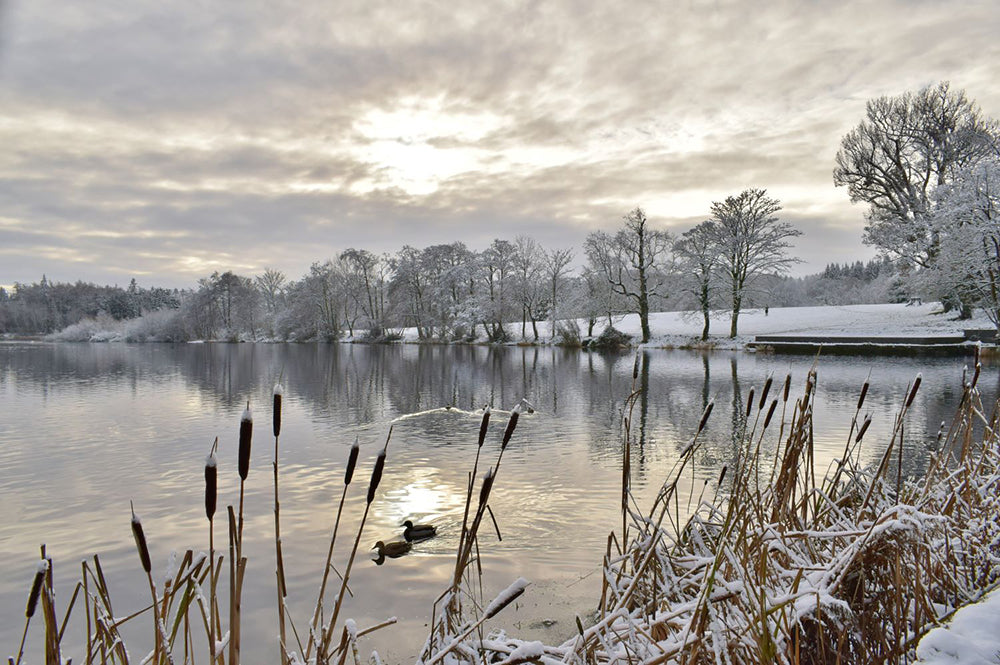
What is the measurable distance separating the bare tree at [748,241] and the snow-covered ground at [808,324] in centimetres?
366

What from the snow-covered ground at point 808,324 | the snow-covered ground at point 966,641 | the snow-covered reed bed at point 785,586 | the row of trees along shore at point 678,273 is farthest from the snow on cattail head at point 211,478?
the snow-covered ground at point 808,324

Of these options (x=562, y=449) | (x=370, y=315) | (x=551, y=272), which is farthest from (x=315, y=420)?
(x=370, y=315)

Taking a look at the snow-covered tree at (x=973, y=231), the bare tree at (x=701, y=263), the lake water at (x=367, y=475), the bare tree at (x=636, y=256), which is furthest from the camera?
the bare tree at (x=636, y=256)

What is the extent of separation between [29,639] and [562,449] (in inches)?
297

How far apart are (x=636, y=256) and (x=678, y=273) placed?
3493 mm

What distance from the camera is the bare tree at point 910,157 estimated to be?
3056 cm

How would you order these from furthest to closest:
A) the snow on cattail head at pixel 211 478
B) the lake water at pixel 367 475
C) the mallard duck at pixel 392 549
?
the mallard duck at pixel 392 549
the lake water at pixel 367 475
the snow on cattail head at pixel 211 478

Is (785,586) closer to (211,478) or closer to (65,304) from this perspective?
(211,478)

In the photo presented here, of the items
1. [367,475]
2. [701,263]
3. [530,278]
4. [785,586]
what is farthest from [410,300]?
[785,586]

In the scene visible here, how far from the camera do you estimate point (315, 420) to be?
45.5ft

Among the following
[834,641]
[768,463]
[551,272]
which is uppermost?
[551,272]

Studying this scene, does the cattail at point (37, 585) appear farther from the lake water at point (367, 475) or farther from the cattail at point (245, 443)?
the lake water at point (367, 475)

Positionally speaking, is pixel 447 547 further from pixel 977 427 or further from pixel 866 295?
pixel 866 295

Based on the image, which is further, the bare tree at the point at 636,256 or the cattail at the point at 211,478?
the bare tree at the point at 636,256
